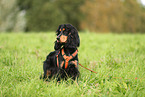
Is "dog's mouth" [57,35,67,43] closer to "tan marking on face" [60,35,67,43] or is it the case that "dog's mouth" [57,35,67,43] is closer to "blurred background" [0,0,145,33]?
"tan marking on face" [60,35,67,43]

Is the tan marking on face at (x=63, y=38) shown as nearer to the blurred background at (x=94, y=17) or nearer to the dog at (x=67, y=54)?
the dog at (x=67, y=54)

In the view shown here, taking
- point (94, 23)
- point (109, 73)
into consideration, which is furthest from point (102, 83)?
point (94, 23)

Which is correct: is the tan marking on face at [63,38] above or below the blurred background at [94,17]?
below

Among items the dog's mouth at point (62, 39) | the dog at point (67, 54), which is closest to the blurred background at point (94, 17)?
the dog at point (67, 54)

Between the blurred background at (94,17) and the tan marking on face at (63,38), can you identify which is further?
the blurred background at (94,17)

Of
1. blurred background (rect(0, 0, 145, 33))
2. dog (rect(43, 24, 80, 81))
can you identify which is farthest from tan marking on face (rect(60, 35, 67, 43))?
blurred background (rect(0, 0, 145, 33))

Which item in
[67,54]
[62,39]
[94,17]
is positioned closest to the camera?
[62,39]

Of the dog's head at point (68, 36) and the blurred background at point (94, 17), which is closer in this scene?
the dog's head at point (68, 36)

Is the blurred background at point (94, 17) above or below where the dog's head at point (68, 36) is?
above

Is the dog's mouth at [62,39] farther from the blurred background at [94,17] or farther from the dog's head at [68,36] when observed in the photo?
the blurred background at [94,17]

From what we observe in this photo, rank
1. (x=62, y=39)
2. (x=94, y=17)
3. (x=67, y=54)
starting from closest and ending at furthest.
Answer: (x=62, y=39) → (x=67, y=54) → (x=94, y=17)

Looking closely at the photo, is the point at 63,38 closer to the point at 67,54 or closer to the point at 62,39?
the point at 62,39

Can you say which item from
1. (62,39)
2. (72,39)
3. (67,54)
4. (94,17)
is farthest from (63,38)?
(94,17)

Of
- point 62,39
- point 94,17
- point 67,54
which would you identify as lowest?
point 67,54
